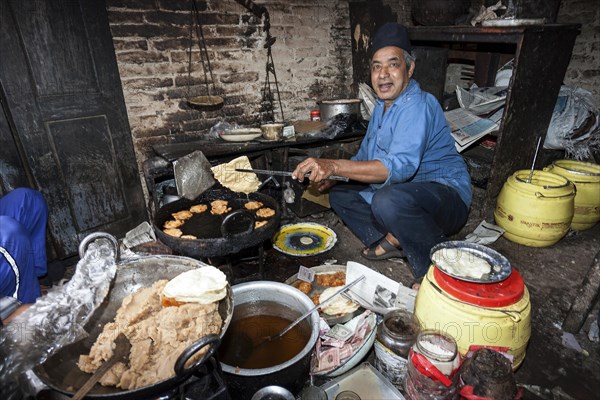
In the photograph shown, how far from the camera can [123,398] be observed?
1276 millimetres

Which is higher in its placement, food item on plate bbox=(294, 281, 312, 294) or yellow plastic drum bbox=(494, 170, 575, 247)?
yellow plastic drum bbox=(494, 170, 575, 247)

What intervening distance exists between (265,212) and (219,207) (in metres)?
0.43

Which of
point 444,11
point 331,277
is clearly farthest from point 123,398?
point 444,11

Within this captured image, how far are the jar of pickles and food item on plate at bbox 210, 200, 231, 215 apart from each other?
1.86 m

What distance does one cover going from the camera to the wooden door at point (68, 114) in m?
2.86

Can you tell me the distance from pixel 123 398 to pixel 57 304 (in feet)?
1.74

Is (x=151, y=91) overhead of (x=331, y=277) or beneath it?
overhead

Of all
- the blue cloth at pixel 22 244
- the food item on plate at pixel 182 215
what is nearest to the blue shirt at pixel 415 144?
the food item on plate at pixel 182 215

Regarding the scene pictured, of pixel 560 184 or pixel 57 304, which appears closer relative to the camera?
pixel 57 304

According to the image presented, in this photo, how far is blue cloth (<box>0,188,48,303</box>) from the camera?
2096 mm

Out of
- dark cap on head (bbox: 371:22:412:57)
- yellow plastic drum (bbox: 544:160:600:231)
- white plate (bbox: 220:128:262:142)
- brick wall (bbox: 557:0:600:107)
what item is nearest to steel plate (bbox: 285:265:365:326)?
white plate (bbox: 220:128:262:142)

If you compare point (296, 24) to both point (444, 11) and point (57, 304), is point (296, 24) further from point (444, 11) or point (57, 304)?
point (57, 304)

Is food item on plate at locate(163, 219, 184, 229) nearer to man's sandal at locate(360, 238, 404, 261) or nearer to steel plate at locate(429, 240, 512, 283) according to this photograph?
man's sandal at locate(360, 238, 404, 261)

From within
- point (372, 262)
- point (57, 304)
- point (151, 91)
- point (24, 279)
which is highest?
point (151, 91)
